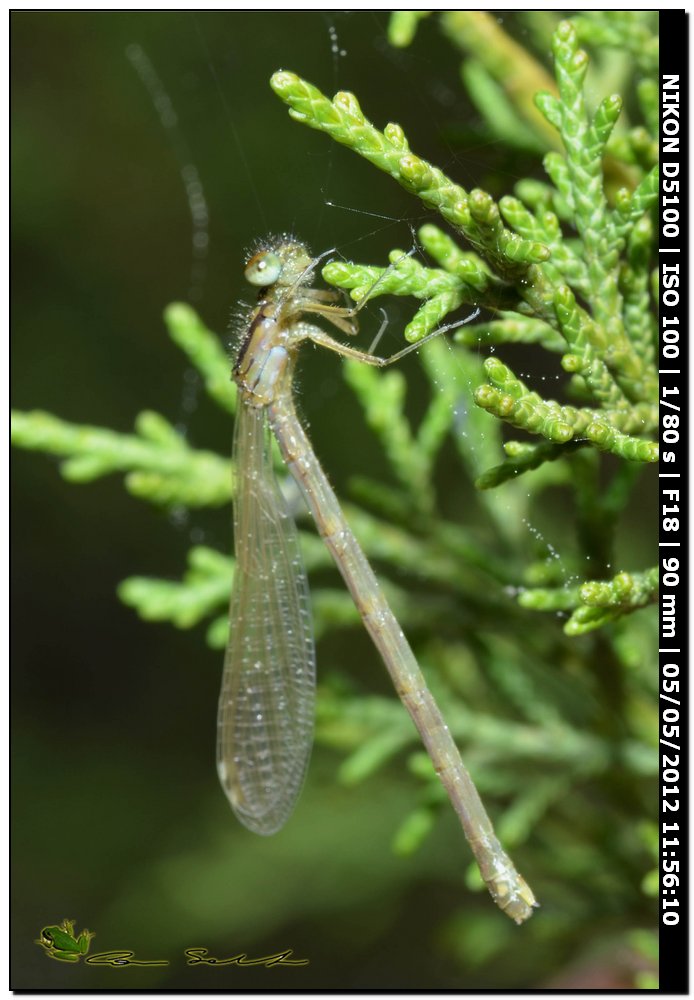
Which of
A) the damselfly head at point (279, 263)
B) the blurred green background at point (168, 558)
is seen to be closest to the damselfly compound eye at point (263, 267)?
the damselfly head at point (279, 263)

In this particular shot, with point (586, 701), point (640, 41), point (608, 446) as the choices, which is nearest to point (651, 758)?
point (586, 701)

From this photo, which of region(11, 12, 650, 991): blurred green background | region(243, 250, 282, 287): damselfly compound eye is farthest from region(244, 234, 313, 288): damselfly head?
region(11, 12, 650, 991): blurred green background

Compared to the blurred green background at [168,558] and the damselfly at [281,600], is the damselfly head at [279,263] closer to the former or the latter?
the damselfly at [281,600]

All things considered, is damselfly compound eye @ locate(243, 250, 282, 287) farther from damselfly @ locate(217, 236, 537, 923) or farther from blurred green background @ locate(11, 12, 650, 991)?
blurred green background @ locate(11, 12, 650, 991)

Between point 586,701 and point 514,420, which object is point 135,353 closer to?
point 586,701

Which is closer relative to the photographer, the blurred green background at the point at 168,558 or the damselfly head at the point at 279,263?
the damselfly head at the point at 279,263

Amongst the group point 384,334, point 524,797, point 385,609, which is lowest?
point 524,797

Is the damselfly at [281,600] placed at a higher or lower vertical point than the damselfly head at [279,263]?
lower

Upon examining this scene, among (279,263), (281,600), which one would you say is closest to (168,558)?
(281,600)
